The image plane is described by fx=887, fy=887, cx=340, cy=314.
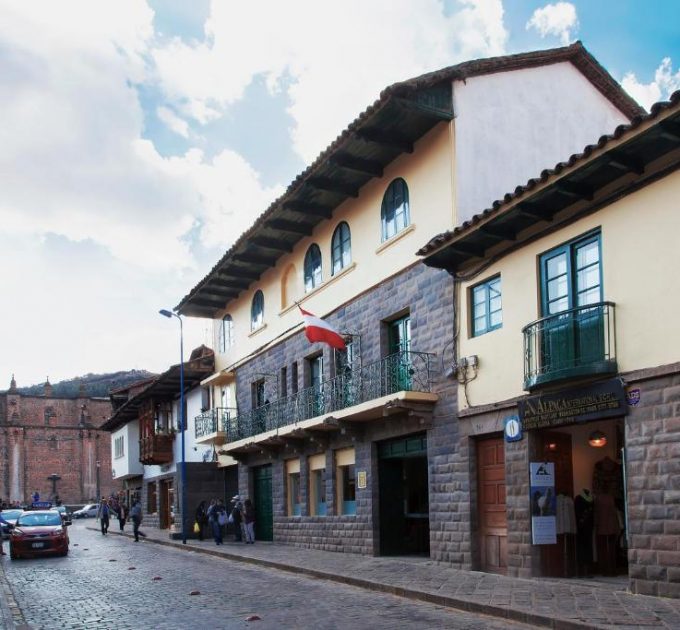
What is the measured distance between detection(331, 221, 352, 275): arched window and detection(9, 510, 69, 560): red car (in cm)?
1046

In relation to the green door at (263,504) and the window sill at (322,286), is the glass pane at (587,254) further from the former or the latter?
the green door at (263,504)

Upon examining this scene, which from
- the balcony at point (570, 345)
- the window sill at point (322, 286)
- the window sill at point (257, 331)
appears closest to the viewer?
the balcony at point (570, 345)

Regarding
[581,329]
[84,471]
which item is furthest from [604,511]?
[84,471]

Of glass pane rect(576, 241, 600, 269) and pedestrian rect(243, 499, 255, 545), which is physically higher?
glass pane rect(576, 241, 600, 269)

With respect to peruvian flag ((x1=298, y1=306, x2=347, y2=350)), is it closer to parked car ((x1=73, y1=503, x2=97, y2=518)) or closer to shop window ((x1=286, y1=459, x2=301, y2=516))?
shop window ((x1=286, y1=459, x2=301, y2=516))

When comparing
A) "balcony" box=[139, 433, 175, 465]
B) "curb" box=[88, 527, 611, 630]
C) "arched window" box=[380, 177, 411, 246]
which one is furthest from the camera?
"balcony" box=[139, 433, 175, 465]

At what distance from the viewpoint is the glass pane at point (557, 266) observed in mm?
13906

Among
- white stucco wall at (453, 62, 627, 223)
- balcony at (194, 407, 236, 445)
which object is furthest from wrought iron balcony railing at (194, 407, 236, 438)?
white stucco wall at (453, 62, 627, 223)

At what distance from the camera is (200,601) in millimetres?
13266

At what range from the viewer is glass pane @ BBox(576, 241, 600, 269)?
520 inches

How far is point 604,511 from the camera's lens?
15172 mm

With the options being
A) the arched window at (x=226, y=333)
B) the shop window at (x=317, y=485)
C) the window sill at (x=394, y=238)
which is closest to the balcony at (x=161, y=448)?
the arched window at (x=226, y=333)

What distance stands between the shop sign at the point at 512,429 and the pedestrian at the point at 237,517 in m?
13.8

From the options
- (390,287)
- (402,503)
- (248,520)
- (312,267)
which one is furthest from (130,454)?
(390,287)
